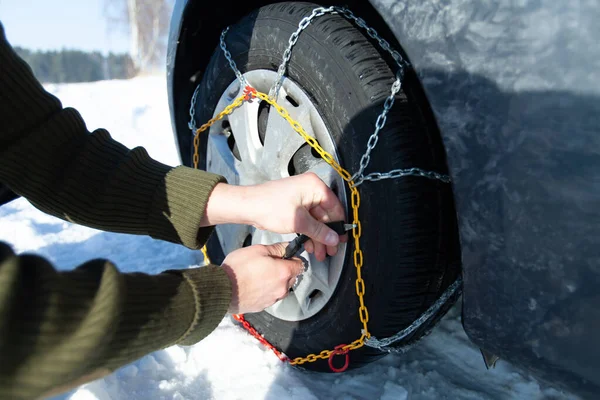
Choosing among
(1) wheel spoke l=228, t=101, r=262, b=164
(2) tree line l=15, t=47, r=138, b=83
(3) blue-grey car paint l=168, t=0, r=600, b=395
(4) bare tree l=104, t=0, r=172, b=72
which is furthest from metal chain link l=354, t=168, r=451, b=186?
(2) tree line l=15, t=47, r=138, b=83

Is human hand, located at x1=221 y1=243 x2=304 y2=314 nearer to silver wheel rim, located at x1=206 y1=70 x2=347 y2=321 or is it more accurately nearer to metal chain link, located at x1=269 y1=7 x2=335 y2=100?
silver wheel rim, located at x1=206 y1=70 x2=347 y2=321

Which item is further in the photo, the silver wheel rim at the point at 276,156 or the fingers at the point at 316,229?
the silver wheel rim at the point at 276,156

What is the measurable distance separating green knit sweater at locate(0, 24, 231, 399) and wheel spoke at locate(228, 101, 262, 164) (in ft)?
1.20

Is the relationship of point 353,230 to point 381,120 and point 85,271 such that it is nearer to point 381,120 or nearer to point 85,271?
point 381,120

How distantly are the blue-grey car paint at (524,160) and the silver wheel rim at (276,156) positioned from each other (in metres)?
0.44

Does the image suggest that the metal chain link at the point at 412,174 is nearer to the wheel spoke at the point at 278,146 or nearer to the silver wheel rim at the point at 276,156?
the silver wheel rim at the point at 276,156

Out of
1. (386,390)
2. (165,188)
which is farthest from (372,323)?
(165,188)

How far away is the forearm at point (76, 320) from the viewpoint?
2.31ft

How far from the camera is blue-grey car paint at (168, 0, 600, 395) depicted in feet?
2.71

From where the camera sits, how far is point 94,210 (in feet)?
4.37

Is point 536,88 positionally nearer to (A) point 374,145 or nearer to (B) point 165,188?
(A) point 374,145

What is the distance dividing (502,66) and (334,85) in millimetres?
516

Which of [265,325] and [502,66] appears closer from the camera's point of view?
[502,66]

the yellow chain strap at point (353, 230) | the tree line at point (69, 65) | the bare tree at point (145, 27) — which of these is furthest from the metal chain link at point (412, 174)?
the tree line at point (69, 65)
